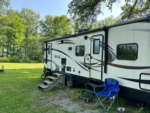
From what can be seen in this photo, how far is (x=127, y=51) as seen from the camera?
396 centimetres

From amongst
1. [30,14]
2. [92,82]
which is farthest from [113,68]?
[30,14]

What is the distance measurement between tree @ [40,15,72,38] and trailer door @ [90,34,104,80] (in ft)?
94.7

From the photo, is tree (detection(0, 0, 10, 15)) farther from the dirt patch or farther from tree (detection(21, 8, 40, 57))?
the dirt patch

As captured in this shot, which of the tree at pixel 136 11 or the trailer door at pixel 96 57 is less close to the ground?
the tree at pixel 136 11

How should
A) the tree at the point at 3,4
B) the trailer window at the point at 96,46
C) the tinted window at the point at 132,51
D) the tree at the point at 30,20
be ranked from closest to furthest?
the tinted window at the point at 132,51
the trailer window at the point at 96,46
the tree at the point at 3,4
the tree at the point at 30,20

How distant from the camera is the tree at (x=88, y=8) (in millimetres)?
8758

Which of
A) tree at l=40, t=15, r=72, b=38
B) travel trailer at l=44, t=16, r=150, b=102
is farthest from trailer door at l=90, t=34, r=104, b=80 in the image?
tree at l=40, t=15, r=72, b=38

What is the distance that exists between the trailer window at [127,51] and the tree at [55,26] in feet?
98.8

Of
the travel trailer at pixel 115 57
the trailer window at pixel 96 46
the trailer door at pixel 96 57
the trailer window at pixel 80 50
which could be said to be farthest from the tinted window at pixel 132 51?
the trailer window at pixel 80 50

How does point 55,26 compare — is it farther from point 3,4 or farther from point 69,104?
point 69,104

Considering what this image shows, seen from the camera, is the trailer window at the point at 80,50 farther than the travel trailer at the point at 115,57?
Yes

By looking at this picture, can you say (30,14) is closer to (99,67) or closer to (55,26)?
(55,26)

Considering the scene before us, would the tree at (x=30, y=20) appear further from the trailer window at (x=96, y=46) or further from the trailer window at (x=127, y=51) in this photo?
the trailer window at (x=127, y=51)

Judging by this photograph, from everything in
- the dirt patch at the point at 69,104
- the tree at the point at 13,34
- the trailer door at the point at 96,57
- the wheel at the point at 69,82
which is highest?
the tree at the point at 13,34
